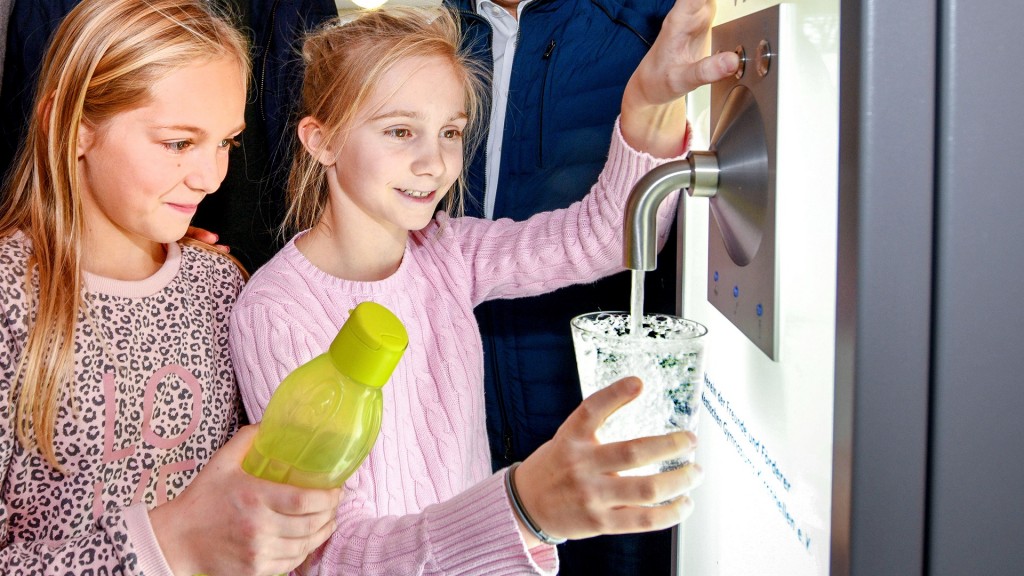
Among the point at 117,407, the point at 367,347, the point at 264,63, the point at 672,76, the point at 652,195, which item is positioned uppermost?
the point at 264,63

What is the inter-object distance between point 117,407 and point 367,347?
52 cm

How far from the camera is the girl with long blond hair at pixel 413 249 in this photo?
0.94 metres

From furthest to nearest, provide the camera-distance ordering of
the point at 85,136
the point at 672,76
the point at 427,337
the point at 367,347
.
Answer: the point at 427,337
the point at 85,136
the point at 672,76
the point at 367,347

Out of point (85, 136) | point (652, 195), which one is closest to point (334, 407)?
point (652, 195)

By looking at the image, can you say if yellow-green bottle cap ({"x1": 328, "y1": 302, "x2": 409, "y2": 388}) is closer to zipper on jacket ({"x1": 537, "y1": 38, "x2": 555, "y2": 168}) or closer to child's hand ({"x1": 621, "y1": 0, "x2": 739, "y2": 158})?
child's hand ({"x1": 621, "y1": 0, "x2": 739, "y2": 158})

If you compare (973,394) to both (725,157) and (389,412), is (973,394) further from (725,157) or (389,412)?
(389,412)

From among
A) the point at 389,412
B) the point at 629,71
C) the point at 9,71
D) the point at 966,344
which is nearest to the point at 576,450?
the point at 966,344

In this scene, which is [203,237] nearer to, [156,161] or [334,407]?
[156,161]

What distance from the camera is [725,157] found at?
2.50 feet

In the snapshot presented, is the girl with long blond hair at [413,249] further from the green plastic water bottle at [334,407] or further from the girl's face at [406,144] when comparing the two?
the green plastic water bottle at [334,407]

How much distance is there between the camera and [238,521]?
771 mm

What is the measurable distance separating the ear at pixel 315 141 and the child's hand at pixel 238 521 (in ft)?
1.67

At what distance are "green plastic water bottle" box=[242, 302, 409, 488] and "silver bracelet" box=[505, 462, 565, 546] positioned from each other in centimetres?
15

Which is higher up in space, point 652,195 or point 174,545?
point 652,195
